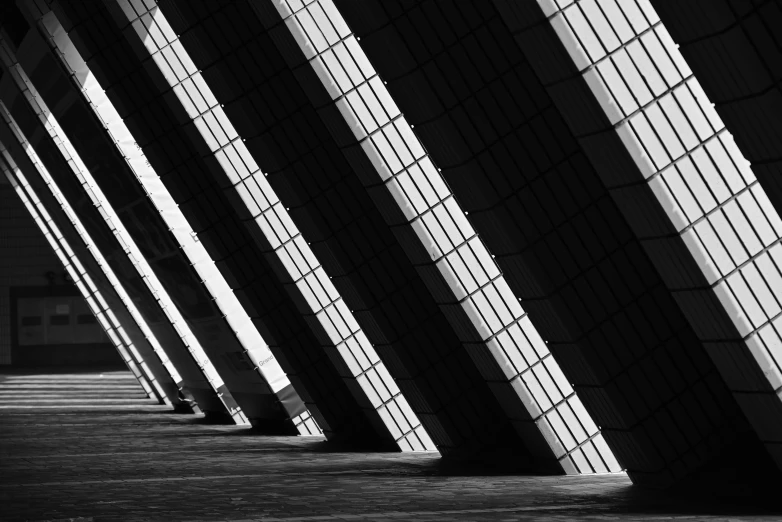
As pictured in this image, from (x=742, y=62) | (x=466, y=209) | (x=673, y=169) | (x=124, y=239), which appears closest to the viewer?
(x=742, y=62)

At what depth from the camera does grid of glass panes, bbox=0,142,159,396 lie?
3684cm

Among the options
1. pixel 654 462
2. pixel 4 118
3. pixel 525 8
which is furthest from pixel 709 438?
pixel 4 118

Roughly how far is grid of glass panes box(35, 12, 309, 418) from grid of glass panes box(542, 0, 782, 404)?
1266 centimetres

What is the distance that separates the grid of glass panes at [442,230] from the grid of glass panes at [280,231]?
3847 millimetres

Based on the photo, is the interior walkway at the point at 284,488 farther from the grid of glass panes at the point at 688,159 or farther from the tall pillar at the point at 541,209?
the grid of glass panes at the point at 688,159

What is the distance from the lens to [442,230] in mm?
14305

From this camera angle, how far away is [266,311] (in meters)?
20.0

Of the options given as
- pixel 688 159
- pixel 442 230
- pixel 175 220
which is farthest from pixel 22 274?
pixel 688 159

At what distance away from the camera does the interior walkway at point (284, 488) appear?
11.3 metres

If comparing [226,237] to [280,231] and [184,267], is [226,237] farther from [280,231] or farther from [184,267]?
[184,267]

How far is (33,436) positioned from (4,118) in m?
13.8

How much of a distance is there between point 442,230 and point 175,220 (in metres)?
9.78

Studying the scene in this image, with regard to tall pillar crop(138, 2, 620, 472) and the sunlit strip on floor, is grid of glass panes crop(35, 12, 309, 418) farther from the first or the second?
tall pillar crop(138, 2, 620, 472)

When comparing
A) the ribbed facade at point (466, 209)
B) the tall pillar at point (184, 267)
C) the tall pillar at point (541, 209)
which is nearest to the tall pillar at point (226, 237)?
the ribbed facade at point (466, 209)
